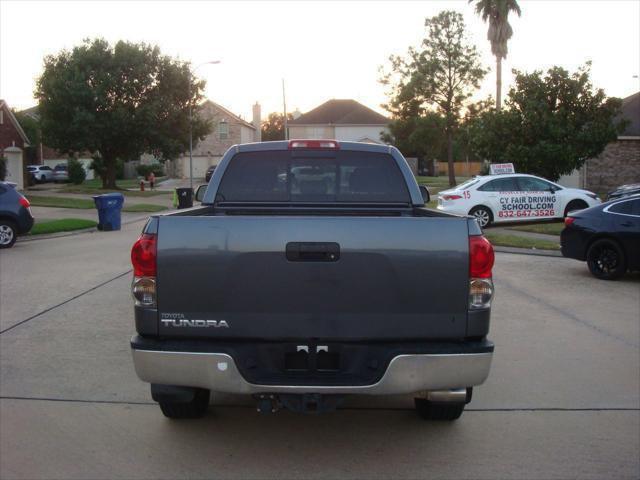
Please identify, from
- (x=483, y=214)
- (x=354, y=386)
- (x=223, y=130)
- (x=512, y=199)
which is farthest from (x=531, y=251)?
(x=223, y=130)

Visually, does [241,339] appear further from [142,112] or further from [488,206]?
[142,112]

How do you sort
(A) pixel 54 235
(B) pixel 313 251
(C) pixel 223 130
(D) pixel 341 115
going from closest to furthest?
1. (B) pixel 313 251
2. (A) pixel 54 235
3. (C) pixel 223 130
4. (D) pixel 341 115

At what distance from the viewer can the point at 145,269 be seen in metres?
4.27

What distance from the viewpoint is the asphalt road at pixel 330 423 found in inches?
186

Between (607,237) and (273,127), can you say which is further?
(273,127)

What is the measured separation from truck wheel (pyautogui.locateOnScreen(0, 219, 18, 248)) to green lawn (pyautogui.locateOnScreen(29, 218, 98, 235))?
2716mm

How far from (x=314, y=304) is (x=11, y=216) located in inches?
575

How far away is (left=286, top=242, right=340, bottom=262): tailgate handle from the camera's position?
13.7ft

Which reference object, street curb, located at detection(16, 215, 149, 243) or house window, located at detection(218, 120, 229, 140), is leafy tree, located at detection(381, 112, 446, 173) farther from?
street curb, located at detection(16, 215, 149, 243)

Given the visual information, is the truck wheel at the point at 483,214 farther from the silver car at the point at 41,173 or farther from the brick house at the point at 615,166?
the silver car at the point at 41,173

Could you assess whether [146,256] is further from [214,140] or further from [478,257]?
[214,140]

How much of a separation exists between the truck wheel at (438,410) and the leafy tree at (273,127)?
86564 millimetres

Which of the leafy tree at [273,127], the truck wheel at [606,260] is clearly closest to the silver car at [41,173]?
the leafy tree at [273,127]

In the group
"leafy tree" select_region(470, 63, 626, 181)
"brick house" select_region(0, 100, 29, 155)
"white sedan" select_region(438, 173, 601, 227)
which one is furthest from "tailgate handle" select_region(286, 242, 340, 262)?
"brick house" select_region(0, 100, 29, 155)
